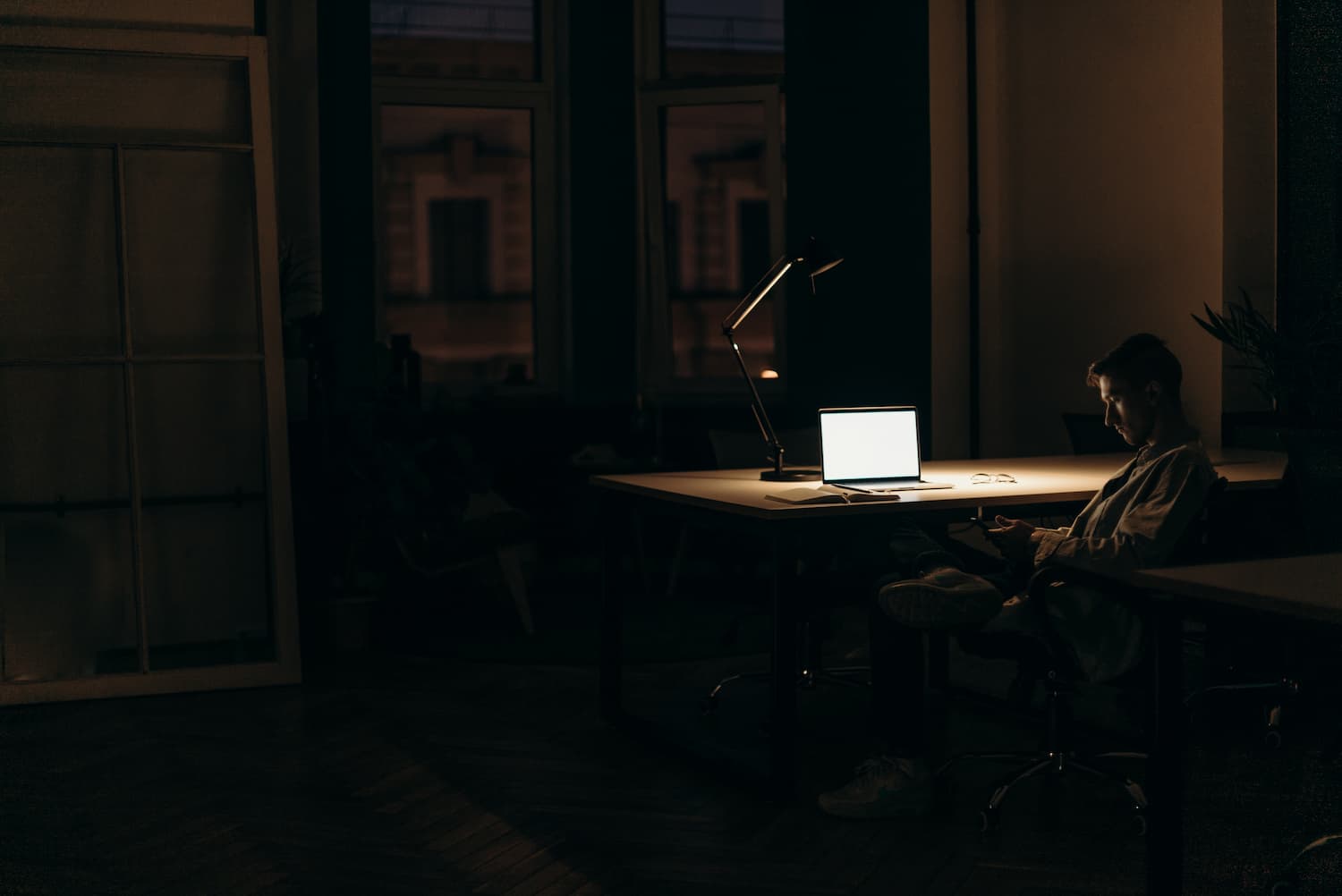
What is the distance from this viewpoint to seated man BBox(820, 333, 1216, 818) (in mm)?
3207

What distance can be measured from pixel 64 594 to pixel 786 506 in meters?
2.81

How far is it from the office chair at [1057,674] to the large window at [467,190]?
174 inches

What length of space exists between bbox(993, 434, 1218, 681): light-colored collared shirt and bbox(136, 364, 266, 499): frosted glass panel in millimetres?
3089

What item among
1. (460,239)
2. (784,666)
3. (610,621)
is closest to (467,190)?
(460,239)

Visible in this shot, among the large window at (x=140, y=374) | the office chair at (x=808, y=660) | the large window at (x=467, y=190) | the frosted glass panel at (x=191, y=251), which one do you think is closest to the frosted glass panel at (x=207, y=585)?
the large window at (x=140, y=374)

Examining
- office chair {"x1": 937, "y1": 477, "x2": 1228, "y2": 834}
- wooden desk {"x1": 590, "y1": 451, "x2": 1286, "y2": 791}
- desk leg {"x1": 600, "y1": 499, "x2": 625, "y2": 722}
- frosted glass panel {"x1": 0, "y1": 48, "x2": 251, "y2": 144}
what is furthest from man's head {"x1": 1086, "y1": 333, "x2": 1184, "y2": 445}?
frosted glass panel {"x1": 0, "y1": 48, "x2": 251, "y2": 144}

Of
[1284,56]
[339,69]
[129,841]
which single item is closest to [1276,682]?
[1284,56]

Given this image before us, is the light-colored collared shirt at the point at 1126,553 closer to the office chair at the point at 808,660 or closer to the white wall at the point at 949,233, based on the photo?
the office chair at the point at 808,660

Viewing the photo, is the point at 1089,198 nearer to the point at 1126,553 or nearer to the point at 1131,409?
the point at 1131,409

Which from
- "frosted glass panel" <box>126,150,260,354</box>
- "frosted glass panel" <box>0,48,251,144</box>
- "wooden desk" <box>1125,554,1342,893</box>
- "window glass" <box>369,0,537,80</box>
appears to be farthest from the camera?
"window glass" <box>369,0,537,80</box>

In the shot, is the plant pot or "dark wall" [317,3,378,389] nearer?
the plant pot

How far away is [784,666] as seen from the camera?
3531mm

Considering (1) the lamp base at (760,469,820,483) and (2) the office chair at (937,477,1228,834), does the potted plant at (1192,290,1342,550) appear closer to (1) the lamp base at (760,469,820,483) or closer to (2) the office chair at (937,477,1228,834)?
(2) the office chair at (937,477,1228,834)

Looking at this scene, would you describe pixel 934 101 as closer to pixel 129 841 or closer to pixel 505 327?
pixel 505 327
